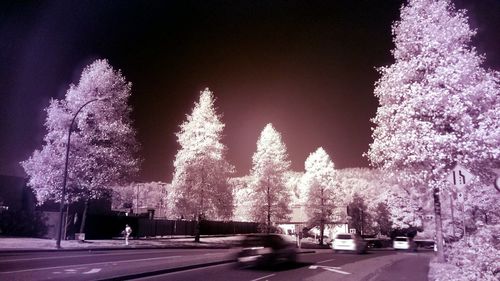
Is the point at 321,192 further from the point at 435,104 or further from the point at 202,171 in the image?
the point at 435,104

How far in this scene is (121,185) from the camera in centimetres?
3466

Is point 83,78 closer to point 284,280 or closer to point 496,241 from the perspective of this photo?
point 284,280

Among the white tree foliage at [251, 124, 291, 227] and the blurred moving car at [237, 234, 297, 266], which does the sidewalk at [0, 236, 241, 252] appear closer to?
the blurred moving car at [237, 234, 297, 266]

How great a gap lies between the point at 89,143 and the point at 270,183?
20.1 meters

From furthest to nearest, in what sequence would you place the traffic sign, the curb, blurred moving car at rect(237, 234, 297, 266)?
blurred moving car at rect(237, 234, 297, 266) < the traffic sign < the curb

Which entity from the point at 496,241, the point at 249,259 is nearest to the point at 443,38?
the point at 496,241

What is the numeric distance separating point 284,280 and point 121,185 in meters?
24.1

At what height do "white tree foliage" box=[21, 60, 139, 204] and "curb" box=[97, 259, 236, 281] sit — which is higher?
"white tree foliage" box=[21, 60, 139, 204]

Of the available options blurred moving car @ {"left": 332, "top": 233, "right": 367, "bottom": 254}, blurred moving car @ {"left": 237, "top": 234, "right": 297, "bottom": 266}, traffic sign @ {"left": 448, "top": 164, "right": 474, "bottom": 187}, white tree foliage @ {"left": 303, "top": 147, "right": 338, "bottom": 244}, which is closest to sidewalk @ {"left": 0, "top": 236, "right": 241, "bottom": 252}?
blurred moving car @ {"left": 237, "top": 234, "right": 297, "bottom": 266}

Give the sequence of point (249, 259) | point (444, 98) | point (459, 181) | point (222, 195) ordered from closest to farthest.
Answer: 1. point (459, 181)
2. point (249, 259)
3. point (444, 98)
4. point (222, 195)

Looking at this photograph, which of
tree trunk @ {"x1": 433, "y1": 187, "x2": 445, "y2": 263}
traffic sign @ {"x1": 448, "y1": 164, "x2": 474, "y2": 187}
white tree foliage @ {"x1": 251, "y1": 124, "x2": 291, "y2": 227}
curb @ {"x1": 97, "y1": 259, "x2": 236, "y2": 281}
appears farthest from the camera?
white tree foliage @ {"x1": 251, "y1": 124, "x2": 291, "y2": 227}

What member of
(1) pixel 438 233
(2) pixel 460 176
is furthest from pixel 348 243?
(2) pixel 460 176

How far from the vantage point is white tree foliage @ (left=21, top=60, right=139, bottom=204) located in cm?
3256

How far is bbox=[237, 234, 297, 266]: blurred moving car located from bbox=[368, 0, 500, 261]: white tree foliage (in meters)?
7.31
